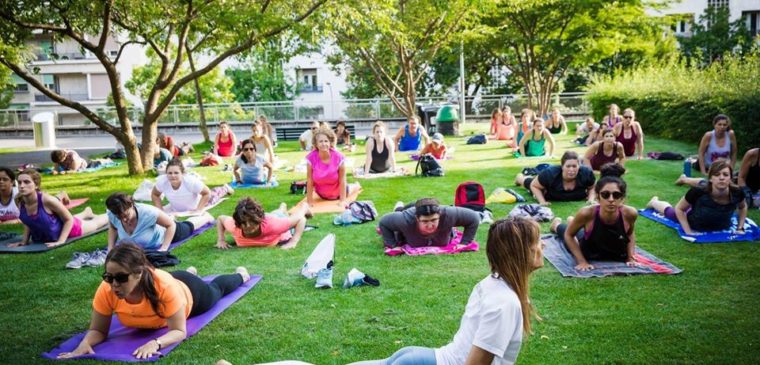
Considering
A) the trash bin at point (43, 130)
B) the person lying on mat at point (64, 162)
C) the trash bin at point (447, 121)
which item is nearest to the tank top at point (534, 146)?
the trash bin at point (447, 121)

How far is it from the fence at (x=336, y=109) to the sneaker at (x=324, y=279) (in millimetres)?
26961

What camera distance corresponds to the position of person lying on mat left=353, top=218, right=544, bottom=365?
3287 millimetres

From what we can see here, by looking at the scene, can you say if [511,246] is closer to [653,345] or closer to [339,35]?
[653,345]

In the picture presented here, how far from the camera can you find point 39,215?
8.98 m

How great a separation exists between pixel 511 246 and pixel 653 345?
2245 mm

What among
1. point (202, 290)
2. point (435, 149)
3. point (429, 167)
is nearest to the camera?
point (202, 290)

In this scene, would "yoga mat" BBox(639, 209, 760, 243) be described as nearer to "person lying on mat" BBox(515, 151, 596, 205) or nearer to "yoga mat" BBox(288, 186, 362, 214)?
"person lying on mat" BBox(515, 151, 596, 205)

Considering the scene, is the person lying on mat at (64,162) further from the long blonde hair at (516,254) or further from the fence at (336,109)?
the long blonde hair at (516,254)

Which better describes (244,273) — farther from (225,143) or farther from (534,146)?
(225,143)

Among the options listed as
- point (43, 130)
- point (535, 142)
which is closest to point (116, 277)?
point (535, 142)

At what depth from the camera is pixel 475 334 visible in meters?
3.39

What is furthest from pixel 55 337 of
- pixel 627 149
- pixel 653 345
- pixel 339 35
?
pixel 339 35

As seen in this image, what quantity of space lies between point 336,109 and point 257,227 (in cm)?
2628

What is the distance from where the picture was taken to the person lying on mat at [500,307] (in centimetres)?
329
